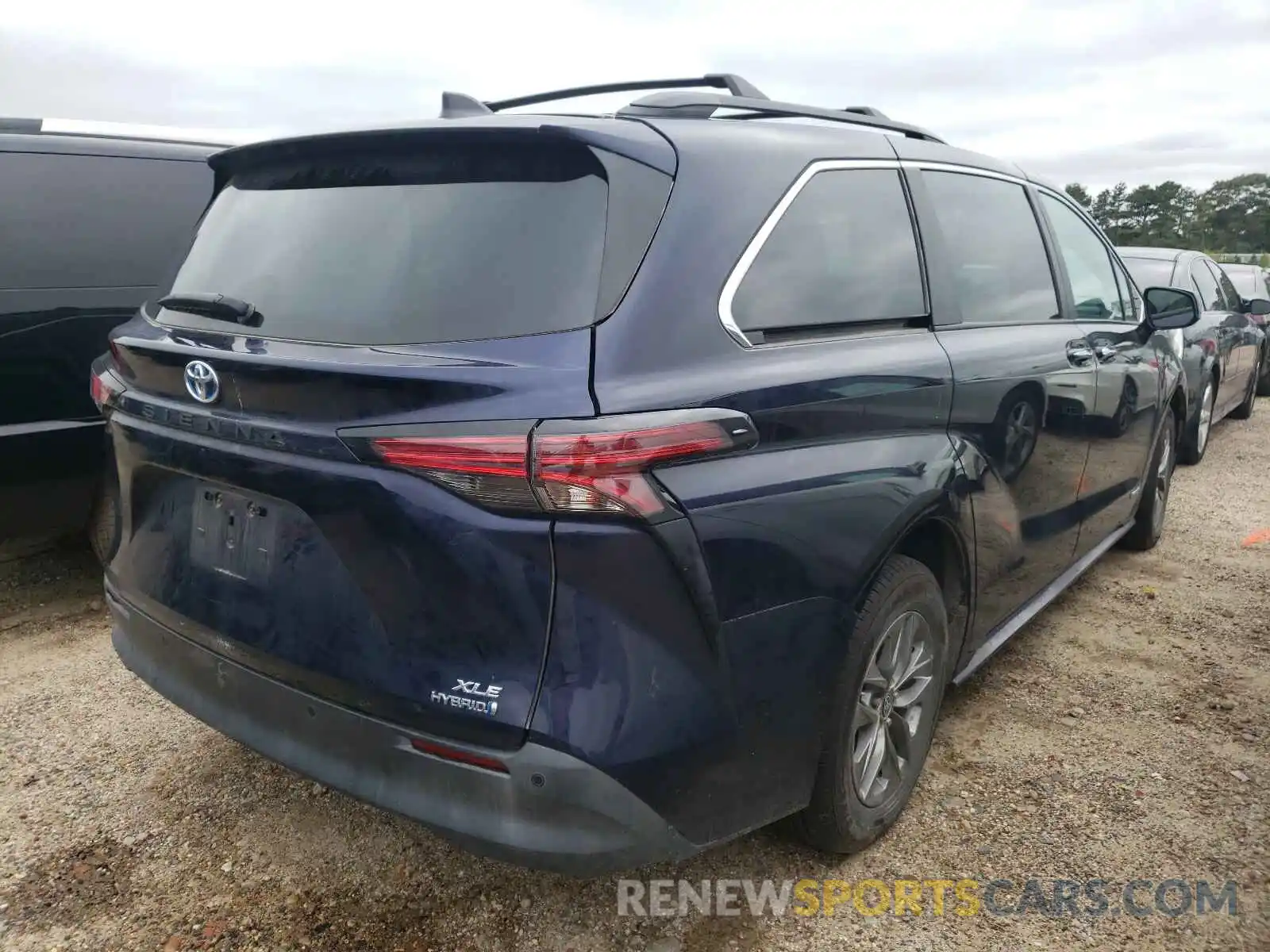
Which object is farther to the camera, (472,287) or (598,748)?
(472,287)

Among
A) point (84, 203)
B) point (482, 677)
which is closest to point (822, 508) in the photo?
point (482, 677)

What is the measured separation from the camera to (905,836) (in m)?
2.66

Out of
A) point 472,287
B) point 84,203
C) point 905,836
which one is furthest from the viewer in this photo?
point 84,203

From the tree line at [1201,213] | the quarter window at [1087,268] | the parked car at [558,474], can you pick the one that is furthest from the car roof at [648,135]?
the tree line at [1201,213]

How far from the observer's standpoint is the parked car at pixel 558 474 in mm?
1740

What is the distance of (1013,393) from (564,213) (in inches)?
66.9

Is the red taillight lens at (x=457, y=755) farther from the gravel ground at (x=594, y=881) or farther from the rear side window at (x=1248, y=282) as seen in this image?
the rear side window at (x=1248, y=282)

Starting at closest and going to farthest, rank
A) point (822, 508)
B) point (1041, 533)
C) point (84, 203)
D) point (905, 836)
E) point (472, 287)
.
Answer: point (472, 287), point (822, 508), point (905, 836), point (1041, 533), point (84, 203)

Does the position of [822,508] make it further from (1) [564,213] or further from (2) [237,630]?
(2) [237,630]

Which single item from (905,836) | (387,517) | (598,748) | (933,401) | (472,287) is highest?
(472,287)

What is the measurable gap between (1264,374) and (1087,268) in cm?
927

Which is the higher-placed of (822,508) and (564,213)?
(564,213)

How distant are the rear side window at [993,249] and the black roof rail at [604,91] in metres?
0.60

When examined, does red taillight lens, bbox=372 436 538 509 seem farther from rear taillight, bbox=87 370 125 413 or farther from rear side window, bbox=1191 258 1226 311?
rear side window, bbox=1191 258 1226 311
